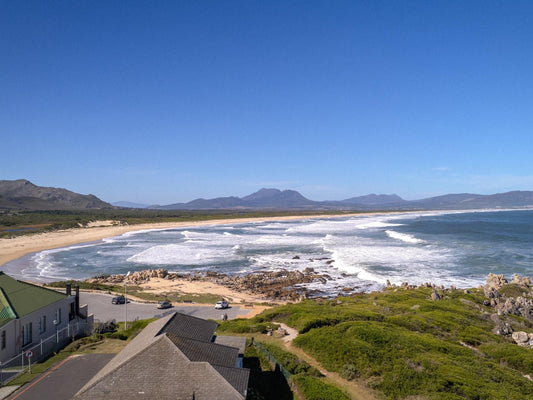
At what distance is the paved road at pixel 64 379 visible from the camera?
13414 millimetres

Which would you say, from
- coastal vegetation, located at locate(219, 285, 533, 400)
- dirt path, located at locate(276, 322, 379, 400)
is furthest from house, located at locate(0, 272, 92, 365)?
dirt path, located at locate(276, 322, 379, 400)

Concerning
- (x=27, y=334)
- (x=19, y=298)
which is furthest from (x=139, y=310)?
(x=27, y=334)

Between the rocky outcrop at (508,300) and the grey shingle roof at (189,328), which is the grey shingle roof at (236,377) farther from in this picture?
the rocky outcrop at (508,300)

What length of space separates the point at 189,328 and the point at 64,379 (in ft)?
18.8

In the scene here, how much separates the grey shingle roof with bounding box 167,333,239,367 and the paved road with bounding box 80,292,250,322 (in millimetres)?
16463

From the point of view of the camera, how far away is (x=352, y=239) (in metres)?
78.4

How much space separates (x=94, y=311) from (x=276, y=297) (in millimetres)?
16125

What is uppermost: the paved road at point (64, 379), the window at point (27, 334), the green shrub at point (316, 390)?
the window at point (27, 334)

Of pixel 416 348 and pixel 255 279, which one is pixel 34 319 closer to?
pixel 416 348

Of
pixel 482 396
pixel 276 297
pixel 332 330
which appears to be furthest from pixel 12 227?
pixel 482 396

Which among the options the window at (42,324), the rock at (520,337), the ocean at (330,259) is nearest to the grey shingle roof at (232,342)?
the window at (42,324)

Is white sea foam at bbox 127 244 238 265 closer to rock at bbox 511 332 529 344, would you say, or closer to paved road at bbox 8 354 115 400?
paved road at bbox 8 354 115 400

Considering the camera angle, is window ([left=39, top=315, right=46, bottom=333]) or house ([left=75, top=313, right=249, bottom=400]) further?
window ([left=39, top=315, right=46, bottom=333])

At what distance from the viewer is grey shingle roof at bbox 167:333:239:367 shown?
1117cm
